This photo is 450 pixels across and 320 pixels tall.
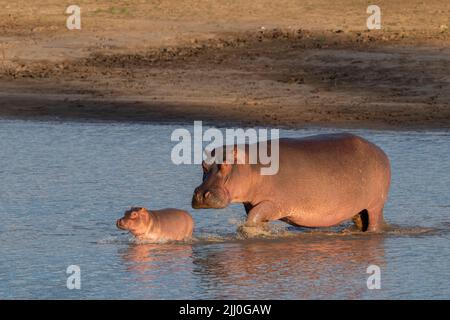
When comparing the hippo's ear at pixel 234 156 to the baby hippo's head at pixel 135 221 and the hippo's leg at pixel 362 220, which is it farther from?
the hippo's leg at pixel 362 220

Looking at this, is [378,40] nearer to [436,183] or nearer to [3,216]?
[436,183]

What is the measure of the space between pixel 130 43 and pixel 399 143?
6.14 m

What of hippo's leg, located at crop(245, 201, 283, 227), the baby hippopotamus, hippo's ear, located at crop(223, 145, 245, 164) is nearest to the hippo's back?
hippo's leg, located at crop(245, 201, 283, 227)

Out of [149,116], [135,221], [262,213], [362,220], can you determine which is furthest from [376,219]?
[149,116]

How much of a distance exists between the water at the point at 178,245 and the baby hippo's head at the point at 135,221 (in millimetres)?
168

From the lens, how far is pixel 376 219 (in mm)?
10227

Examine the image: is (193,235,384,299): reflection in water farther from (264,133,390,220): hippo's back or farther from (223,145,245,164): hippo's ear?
(223,145,245,164): hippo's ear

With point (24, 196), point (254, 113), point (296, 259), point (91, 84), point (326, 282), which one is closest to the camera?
point (326, 282)

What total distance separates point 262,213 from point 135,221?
95 cm

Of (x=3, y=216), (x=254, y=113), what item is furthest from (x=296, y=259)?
(x=254, y=113)

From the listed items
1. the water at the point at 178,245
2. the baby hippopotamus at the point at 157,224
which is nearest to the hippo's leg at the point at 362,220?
the water at the point at 178,245

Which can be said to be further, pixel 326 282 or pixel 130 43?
pixel 130 43

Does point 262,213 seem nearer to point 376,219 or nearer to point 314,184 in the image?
point 314,184
